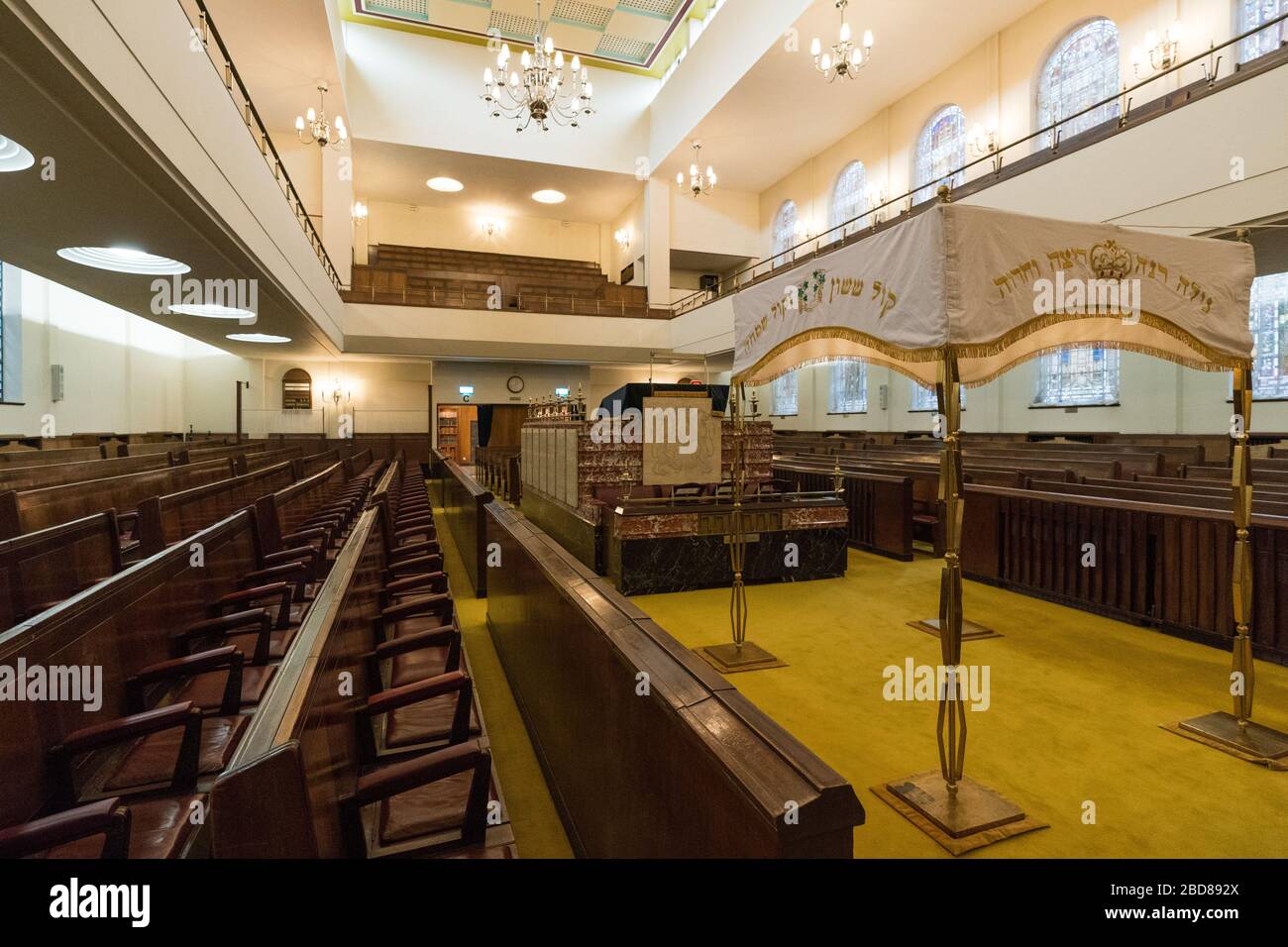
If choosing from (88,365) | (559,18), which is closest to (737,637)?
(88,365)

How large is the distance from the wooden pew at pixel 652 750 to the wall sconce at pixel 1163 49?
986 cm

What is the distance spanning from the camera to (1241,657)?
2549 mm

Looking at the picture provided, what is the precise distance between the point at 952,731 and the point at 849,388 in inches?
486

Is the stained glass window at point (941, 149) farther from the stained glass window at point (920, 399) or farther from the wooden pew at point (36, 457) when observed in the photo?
the wooden pew at point (36, 457)

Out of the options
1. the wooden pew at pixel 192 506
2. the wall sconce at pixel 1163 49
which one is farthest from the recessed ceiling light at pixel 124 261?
the wall sconce at pixel 1163 49

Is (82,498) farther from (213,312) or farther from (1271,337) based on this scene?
(1271,337)

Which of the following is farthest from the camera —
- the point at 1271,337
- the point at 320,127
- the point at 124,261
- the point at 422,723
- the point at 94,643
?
the point at 320,127

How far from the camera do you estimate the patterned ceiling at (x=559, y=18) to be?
1353 cm

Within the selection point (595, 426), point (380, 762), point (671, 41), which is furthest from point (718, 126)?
point (380, 762)

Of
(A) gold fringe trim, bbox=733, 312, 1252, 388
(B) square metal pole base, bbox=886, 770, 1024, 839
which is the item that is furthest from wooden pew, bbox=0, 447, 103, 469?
(B) square metal pole base, bbox=886, 770, 1024, 839

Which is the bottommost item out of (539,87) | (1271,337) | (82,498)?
(82,498)

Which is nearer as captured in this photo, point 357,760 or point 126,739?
point 126,739

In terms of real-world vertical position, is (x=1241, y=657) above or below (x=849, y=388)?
below
